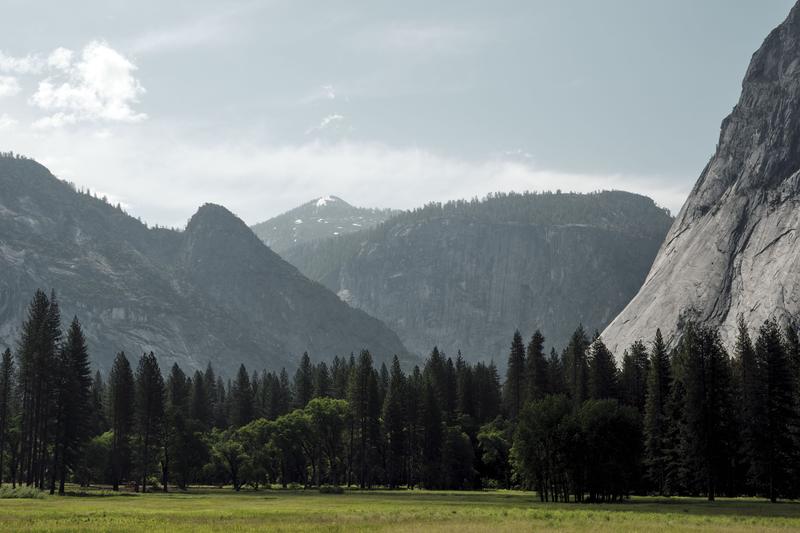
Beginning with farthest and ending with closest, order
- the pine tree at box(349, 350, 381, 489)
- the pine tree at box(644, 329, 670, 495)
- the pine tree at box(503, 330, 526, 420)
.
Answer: the pine tree at box(503, 330, 526, 420), the pine tree at box(349, 350, 381, 489), the pine tree at box(644, 329, 670, 495)

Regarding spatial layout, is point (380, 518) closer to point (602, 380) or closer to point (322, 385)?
point (602, 380)

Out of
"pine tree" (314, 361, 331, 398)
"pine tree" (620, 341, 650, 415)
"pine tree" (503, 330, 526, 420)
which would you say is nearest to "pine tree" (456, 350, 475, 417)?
"pine tree" (503, 330, 526, 420)

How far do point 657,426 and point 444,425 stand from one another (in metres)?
35.7

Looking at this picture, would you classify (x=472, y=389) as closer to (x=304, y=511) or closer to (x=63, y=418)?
(x=63, y=418)

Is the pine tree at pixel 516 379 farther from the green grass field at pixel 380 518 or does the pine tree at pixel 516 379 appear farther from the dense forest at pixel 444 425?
the green grass field at pixel 380 518

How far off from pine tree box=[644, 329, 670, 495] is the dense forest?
0.84ft

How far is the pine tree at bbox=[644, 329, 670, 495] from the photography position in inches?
4225

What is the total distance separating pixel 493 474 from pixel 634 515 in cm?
7925

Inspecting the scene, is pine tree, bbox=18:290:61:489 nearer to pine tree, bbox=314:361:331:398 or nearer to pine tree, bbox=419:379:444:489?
pine tree, bbox=419:379:444:489

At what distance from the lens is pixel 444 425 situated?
136750mm

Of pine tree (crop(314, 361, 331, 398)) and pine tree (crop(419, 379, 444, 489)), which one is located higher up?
pine tree (crop(314, 361, 331, 398))

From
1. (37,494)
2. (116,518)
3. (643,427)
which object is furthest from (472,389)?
(116,518)

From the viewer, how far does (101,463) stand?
123 metres

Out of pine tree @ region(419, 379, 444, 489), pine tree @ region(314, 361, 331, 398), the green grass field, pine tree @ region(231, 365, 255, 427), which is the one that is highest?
pine tree @ region(314, 361, 331, 398)
